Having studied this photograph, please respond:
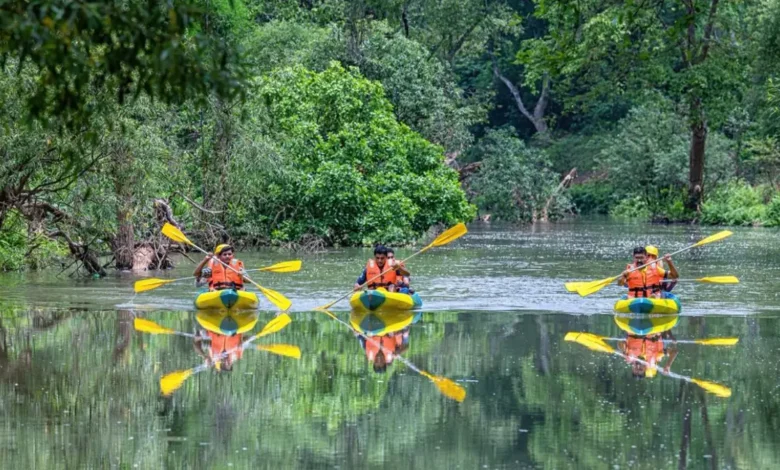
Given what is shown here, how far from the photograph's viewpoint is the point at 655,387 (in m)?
11.6

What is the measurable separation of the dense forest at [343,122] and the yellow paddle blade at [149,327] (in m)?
2.56

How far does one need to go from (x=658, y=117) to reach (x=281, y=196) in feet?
83.7

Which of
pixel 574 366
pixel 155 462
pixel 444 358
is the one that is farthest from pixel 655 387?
pixel 155 462

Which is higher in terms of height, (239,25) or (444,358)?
(239,25)

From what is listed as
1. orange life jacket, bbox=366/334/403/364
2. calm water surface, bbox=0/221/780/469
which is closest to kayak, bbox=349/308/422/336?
calm water surface, bbox=0/221/780/469

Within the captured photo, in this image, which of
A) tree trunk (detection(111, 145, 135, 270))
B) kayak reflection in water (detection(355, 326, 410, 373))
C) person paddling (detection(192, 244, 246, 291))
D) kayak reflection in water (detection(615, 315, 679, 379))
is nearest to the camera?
kayak reflection in water (detection(615, 315, 679, 379))

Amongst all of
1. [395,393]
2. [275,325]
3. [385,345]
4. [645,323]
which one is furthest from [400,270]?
[395,393]

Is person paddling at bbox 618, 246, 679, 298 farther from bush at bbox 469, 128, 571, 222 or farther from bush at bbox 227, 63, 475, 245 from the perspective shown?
bush at bbox 469, 128, 571, 222

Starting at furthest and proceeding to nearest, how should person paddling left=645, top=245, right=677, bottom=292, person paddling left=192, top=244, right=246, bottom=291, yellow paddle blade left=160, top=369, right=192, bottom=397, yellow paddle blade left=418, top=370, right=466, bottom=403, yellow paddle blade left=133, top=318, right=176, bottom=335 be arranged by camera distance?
person paddling left=192, top=244, right=246, bottom=291 < person paddling left=645, top=245, right=677, bottom=292 < yellow paddle blade left=133, top=318, right=176, bottom=335 < yellow paddle blade left=160, top=369, right=192, bottom=397 < yellow paddle blade left=418, top=370, right=466, bottom=403

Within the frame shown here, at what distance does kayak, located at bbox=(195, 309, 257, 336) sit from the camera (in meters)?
16.8

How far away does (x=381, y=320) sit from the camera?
720 inches

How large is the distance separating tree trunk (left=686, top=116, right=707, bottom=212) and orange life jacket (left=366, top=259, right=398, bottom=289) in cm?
2876

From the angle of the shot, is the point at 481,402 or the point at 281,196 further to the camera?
the point at 281,196

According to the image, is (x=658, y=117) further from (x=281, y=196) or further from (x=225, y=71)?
(x=225, y=71)
